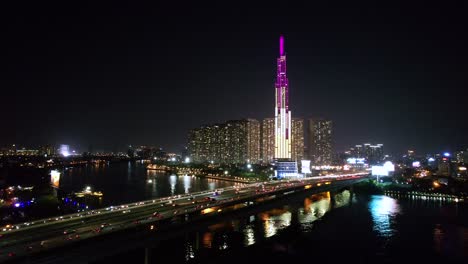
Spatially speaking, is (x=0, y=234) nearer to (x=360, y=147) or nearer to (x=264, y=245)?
(x=264, y=245)

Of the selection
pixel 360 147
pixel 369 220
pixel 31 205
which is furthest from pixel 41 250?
pixel 360 147

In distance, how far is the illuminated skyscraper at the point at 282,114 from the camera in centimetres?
7706

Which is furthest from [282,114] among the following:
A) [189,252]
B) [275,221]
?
[189,252]

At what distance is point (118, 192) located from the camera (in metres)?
54.4

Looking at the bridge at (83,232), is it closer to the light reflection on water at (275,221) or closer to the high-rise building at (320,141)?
the light reflection on water at (275,221)

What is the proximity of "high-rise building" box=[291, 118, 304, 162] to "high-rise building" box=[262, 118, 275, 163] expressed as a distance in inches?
287

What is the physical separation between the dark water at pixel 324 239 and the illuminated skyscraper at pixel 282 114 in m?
37.4

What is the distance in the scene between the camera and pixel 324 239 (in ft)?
90.7

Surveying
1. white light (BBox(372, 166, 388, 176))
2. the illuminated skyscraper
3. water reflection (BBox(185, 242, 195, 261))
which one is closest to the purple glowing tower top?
the illuminated skyscraper

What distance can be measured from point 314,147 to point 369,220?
10389 cm

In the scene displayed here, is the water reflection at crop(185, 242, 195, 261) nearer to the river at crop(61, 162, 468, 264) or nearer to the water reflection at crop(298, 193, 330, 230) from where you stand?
the river at crop(61, 162, 468, 264)

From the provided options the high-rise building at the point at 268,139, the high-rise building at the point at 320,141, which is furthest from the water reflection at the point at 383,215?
the high-rise building at the point at 320,141

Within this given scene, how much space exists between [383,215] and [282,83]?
44273 millimetres

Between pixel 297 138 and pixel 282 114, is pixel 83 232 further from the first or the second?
pixel 297 138
